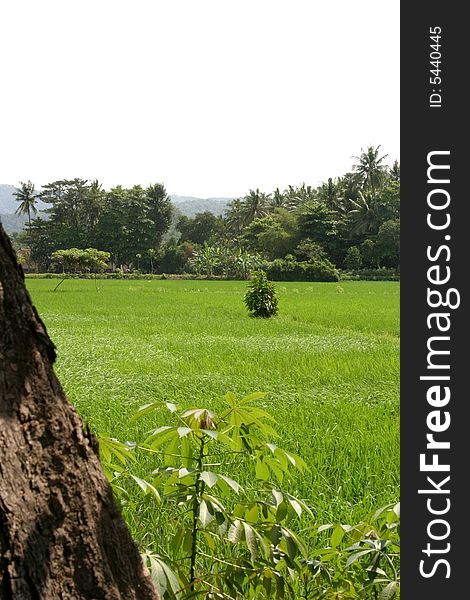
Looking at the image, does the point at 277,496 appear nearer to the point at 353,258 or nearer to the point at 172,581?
the point at 172,581

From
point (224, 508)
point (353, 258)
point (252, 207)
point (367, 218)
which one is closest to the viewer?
point (224, 508)

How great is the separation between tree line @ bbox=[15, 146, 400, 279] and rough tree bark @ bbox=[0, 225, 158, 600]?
1642 inches

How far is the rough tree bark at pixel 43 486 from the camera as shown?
716 mm

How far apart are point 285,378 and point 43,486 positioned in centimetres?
581

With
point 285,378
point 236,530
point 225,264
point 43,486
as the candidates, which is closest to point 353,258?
point 225,264

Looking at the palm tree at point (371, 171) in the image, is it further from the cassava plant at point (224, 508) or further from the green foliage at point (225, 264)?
the cassava plant at point (224, 508)

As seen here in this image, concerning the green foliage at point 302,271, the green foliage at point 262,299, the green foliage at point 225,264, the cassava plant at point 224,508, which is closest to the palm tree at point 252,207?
the green foliage at point 225,264

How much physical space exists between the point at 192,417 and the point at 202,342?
8472mm

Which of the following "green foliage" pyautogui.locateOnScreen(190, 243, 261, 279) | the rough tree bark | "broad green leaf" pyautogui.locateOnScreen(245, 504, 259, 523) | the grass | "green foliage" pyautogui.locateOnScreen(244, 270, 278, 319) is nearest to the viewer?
the rough tree bark

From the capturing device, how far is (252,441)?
4.05 feet

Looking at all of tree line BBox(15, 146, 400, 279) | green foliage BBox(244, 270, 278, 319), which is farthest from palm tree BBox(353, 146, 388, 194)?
green foliage BBox(244, 270, 278, 319)

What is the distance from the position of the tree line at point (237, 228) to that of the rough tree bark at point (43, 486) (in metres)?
41.7

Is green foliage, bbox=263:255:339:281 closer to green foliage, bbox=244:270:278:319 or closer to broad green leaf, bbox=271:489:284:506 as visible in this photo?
green foliage, bbox=244:270:278:319

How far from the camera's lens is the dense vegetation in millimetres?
1181
